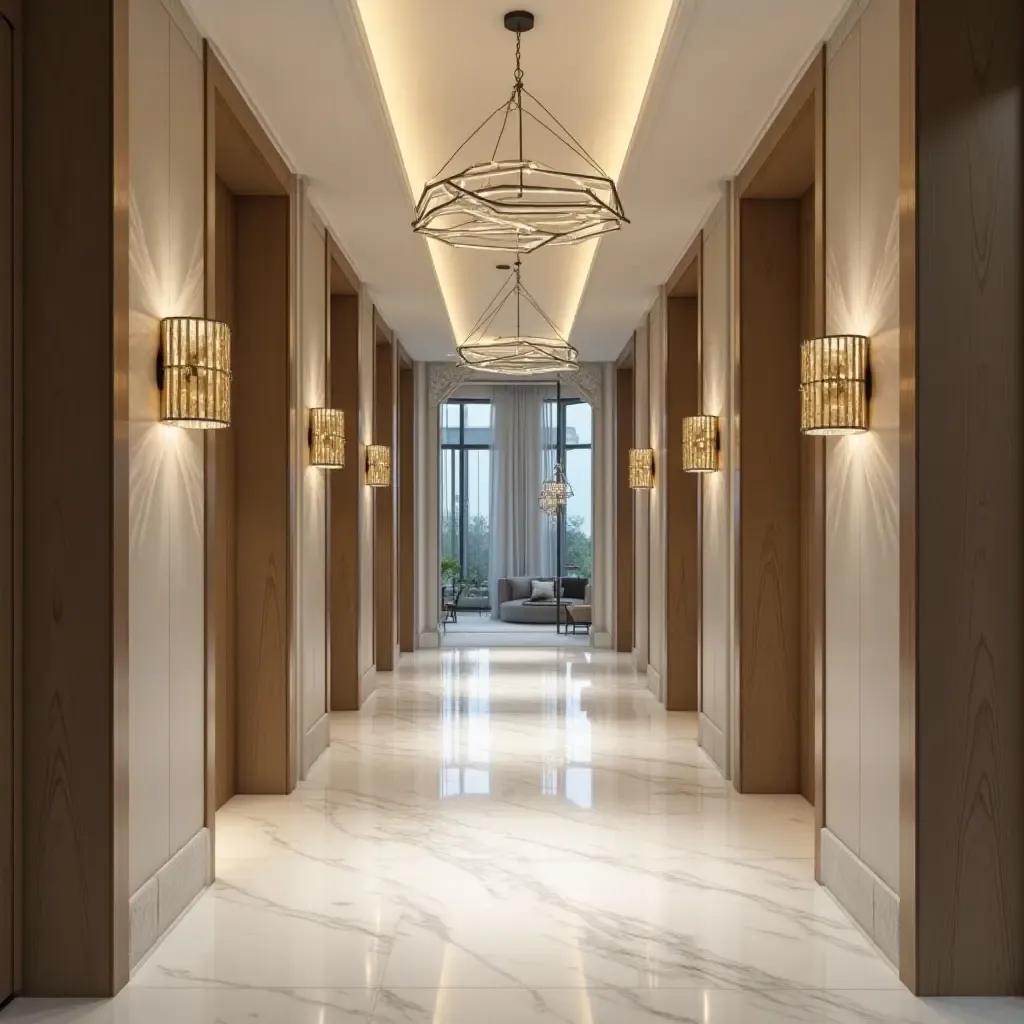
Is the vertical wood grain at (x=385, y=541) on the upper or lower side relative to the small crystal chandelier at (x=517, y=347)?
lower

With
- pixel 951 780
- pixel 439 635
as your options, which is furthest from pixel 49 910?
pixel 439 635

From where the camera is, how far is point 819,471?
15.4ft

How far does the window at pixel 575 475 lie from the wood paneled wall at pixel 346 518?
9.91m

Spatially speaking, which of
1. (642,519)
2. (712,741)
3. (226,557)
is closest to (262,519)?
(226,557)

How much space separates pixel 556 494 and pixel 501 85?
12.2 meters

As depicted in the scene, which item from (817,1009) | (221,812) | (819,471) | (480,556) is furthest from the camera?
(480,556)

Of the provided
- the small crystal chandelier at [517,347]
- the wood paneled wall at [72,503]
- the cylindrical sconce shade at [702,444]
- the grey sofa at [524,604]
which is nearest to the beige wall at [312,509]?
the small crystal chandelier at [517,347]

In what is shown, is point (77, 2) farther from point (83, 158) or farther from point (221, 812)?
point (221, 812)

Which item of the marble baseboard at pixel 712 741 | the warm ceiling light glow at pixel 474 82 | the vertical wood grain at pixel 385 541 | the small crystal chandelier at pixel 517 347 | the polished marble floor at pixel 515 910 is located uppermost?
the warm ceiling light glow at pixel 474 82

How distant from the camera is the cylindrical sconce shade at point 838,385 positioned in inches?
156

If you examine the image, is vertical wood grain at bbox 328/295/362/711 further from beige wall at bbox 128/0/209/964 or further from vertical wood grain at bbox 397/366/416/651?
beige wall at bbox 128/0/209/964

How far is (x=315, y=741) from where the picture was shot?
23.2 ft

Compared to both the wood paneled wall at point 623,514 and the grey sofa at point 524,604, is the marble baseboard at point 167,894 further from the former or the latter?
the grey sofa at point 524,604

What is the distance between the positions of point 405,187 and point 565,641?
8.84 metres
